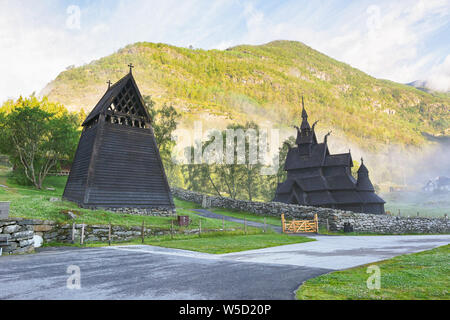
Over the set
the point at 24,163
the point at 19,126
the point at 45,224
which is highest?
the point at 19,126

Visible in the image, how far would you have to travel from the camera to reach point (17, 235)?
14.0m

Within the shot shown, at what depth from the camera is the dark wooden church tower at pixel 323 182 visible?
143 feet

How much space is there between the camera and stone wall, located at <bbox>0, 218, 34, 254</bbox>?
1356 cm

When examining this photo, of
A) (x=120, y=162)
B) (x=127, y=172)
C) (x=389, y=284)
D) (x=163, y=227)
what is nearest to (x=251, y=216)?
(x=127, y=172)

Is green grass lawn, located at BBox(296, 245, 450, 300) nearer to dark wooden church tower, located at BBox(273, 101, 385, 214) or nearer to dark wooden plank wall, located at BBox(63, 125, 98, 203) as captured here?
dark wooden plank wall, located at BBox(63, 125, 98, 203)

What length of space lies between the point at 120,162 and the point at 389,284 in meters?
26.4

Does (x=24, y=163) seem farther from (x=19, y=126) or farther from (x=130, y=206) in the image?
(x=130, y=206)

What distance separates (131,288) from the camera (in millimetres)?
7004

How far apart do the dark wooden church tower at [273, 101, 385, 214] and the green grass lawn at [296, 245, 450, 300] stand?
3542cm

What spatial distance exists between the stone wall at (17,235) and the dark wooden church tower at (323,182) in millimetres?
37625

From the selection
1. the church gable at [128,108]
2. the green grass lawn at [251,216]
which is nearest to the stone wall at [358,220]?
the green grass lawn at [251,216]
